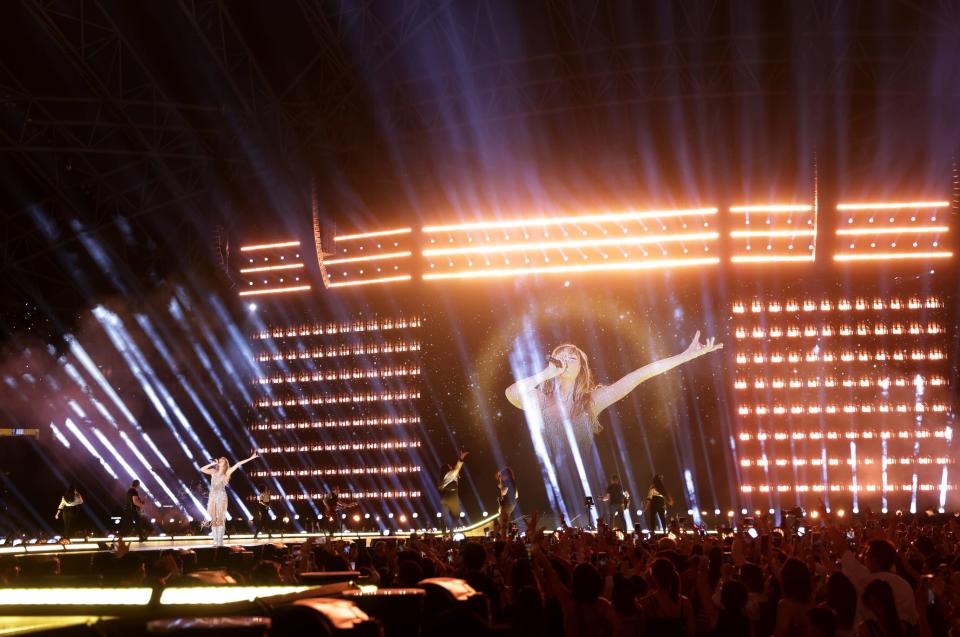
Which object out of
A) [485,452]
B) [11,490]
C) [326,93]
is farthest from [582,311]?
[11,490]

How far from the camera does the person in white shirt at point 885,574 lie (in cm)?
429

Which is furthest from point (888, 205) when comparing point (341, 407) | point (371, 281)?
point (341, 407)

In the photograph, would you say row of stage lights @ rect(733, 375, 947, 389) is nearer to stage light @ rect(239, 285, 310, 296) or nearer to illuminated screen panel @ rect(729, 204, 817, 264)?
illuminated screen panel @ rect(729, 204, 817, 264)

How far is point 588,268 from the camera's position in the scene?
794 inches

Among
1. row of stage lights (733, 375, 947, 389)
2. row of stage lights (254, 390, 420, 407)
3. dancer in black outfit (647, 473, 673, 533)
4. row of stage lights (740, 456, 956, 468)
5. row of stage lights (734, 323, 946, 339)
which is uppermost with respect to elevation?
row of stage lights (254, 390, 420, 407)

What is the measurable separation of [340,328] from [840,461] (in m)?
12.8

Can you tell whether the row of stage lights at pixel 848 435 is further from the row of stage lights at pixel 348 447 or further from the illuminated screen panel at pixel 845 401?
the row of stage lights at pixel 348 447

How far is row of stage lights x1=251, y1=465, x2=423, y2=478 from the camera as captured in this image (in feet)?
69.3

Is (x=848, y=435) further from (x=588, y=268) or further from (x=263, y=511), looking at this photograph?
(x=263, y=511)

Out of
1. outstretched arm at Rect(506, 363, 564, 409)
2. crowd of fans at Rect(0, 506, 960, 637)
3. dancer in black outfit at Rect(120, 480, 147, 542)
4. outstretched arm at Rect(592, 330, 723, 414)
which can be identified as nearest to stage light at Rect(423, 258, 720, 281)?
outstretched arm at Rect(592, 330, 723, 414)

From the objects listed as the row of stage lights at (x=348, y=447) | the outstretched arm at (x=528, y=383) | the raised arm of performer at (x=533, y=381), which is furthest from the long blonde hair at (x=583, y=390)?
the row of stage lights at (x=348, y=447)

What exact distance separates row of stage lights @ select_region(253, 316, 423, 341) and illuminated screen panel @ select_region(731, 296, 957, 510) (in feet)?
27.4

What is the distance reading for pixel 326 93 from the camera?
17297 millimetres

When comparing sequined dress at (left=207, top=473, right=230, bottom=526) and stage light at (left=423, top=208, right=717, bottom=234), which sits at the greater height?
stage light at (left=423, top=208, right=717, bottom=234)
